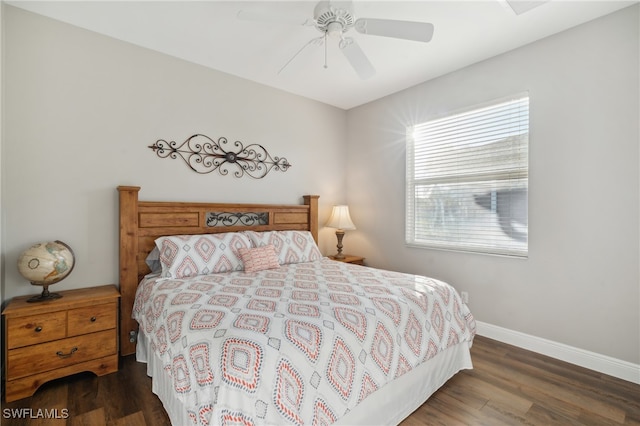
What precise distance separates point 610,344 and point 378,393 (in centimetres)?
199

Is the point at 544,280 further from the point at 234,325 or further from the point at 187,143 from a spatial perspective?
the point at 187,143

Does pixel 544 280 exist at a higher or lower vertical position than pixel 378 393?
higher

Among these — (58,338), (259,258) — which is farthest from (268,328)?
(58,338)

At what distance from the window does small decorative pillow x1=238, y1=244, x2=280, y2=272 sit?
1689 mm

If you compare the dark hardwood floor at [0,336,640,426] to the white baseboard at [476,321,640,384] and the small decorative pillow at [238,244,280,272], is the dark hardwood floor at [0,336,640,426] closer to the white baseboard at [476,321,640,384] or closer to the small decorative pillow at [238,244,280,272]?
the white baseboard at [476,321,640,384]

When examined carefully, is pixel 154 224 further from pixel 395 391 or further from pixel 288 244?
pixel 395 391

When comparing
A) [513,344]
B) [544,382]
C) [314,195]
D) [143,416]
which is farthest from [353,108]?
[143,416]

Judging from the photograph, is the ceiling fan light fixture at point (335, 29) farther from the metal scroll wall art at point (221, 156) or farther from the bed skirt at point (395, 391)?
the bed skirt at point (395, 391)

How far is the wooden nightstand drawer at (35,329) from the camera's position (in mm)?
1920

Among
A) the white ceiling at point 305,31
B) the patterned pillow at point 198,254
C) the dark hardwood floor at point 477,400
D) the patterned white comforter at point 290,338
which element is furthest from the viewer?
the patterned pillow at point 198,254

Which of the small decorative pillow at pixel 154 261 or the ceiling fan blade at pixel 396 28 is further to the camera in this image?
the small decorative pillow at pixel 154 261

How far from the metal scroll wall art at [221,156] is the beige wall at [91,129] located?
7 centimetres

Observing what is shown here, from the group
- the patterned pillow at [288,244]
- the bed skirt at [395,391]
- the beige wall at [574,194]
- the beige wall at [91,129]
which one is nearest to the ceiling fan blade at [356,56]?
the beige wall at [574,194]

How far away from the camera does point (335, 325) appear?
4.99 feet
